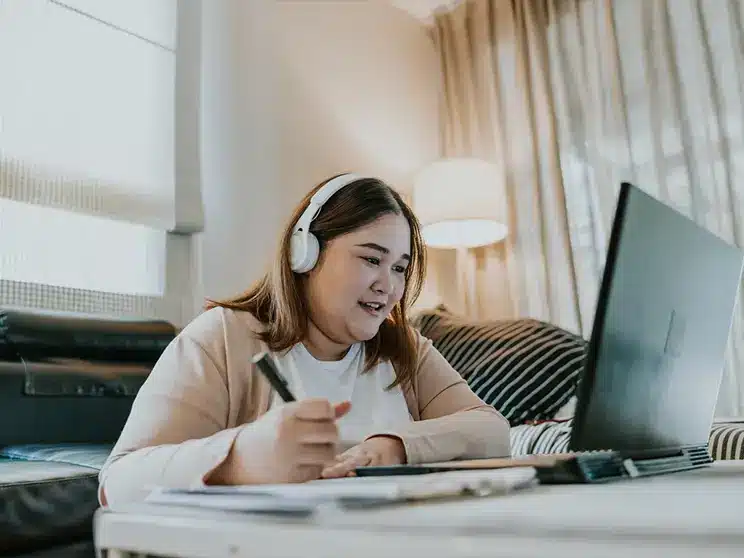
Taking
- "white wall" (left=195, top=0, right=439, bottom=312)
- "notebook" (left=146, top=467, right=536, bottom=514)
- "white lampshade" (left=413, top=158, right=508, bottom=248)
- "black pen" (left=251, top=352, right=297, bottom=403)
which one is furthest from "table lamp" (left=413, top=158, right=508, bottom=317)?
"notebook" (left=146, top=467, right=536, bottom=514)

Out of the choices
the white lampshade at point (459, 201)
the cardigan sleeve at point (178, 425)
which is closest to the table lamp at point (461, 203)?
the white lampshade at point (459, 201)

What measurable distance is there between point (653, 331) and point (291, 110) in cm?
232

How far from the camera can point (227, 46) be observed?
2701 millimetres

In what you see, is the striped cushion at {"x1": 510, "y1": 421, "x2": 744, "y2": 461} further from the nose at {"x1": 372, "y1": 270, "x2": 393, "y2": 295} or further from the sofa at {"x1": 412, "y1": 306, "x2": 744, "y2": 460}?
the nose at {"x1": 372, "y1": 270, "x2": 393, "y2": 295}

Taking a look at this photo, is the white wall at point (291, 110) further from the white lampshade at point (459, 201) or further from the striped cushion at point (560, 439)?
the striped cushion at point (560, 439)

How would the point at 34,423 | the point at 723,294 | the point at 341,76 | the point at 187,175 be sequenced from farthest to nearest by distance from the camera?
the point at 341,76 < the point at 187,175 < the point at 34,423 < the point at 723,294

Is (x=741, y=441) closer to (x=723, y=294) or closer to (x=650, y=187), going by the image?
(x=723, y=294)

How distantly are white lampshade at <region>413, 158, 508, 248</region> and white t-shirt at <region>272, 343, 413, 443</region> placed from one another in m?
1.58

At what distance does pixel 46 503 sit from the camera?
132 centimetres

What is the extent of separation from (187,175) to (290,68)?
2.17ft

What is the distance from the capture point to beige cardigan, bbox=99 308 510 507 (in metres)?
0.73

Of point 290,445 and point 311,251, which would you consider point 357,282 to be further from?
point 290,445

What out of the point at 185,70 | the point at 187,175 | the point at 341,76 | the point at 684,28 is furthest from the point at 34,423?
the point at 684,28

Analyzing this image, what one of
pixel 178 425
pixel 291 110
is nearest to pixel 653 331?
pixel 178 425
